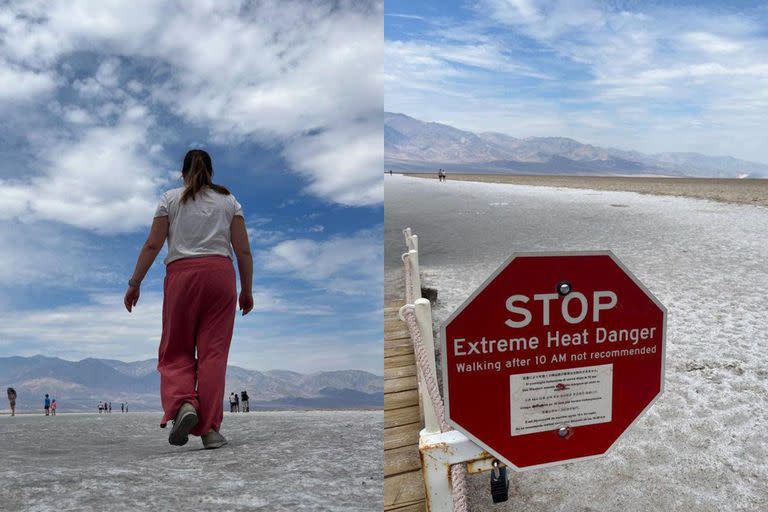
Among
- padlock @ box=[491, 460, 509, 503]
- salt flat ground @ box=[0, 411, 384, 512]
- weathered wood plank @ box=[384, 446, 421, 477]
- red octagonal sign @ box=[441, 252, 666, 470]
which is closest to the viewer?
red octagonal sign @ box=[441, 252, 666, 470]

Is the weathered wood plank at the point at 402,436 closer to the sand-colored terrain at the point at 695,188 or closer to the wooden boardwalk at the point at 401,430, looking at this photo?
the wooden boardwalk at the point at 401,430

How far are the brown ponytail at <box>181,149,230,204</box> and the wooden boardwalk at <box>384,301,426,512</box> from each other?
223 centimetres

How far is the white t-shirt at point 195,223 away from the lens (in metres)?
4.26

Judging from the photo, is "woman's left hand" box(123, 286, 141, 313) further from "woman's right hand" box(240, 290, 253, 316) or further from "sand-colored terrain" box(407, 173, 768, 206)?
"sand-colored terrain" box(407, 173, 768, 206)

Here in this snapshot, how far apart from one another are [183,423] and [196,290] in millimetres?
938

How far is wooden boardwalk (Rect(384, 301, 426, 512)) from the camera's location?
11.4 ft

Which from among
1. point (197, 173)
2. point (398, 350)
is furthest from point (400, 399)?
point (197, 173)

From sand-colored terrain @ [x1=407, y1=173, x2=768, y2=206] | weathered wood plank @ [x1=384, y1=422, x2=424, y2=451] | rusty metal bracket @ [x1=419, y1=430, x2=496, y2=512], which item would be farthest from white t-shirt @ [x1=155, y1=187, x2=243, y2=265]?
sand-colored terrain @ [x1=407, y1=173, x2=768, y2=206]

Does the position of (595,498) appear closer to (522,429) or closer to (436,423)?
(436,423)

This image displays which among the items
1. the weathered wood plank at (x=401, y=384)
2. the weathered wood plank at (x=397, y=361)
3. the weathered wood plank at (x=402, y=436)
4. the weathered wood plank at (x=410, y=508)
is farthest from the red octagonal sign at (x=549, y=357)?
the weathered wood plank at (x=397, y=361)

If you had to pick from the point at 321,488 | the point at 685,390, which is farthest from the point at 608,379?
the point at 685,390

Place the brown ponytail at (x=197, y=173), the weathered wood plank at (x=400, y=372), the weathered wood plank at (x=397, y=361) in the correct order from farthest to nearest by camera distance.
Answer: the weathered wood plank at (x=397, y=361)
the weathered wood plank at (x=400, y=372)
the brown ponytail at (x=197, y=173)

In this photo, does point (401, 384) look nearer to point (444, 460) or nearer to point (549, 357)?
point (444, 460)

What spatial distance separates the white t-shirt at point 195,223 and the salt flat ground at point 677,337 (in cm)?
253
